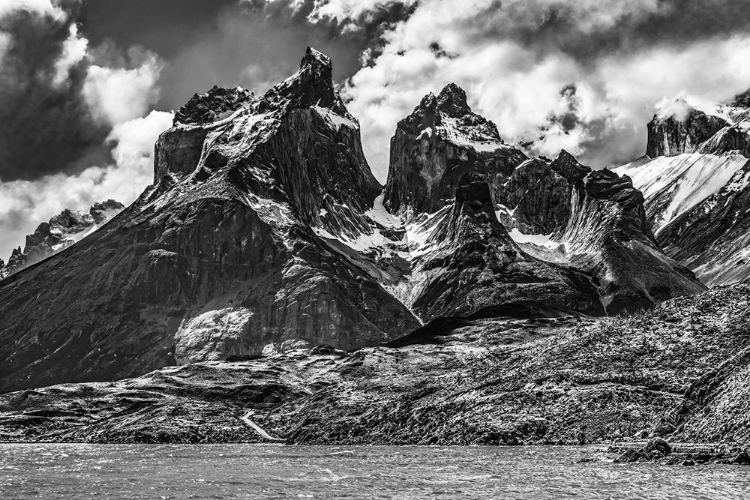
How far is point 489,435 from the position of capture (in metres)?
126

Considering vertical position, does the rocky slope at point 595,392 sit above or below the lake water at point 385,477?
above

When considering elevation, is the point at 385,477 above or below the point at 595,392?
below

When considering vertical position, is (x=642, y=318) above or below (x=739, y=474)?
above

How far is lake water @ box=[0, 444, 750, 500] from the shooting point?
205 ft

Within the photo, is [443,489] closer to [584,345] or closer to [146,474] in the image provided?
[146,474]

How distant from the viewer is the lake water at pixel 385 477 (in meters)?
62.5

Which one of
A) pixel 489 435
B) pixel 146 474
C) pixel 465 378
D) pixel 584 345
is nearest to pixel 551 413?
pixel 489 435

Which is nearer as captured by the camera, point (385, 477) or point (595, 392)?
point (385, 477)

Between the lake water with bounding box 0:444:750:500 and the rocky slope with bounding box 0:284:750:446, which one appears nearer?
the lake water with bounding box 0:444:750:500

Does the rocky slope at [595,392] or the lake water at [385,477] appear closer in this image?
the lake water at [385,477]

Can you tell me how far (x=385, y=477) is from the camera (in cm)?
7919

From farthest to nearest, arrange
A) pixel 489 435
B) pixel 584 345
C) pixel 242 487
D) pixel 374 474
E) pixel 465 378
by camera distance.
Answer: pixel 465 378, pixel 584 345, pixel 489 435, pixel 374 474, pixel 242 487

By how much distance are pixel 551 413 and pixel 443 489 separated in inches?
2451

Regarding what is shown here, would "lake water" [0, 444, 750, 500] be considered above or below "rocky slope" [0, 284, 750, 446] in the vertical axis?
below
